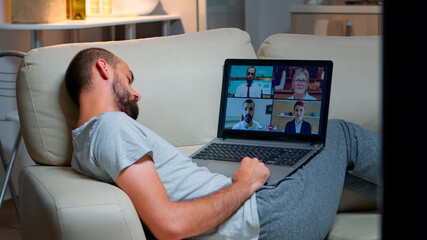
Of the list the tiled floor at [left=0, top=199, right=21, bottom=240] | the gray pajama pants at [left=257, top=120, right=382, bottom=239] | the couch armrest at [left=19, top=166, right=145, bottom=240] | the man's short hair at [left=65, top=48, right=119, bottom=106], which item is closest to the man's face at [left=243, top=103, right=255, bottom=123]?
the gray pajama pants at [left=257, top=120, right=382, bottom=239]

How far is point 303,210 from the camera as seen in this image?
4.26 feet

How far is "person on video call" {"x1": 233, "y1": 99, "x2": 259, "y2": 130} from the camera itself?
1696 mm

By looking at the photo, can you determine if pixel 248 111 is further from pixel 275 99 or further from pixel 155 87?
pixel 155 87

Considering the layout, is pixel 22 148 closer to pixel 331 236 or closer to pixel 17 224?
pixel 17 224

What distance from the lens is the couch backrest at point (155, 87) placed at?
1.43m

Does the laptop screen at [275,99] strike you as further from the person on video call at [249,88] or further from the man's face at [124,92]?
the man's face at [124,92]

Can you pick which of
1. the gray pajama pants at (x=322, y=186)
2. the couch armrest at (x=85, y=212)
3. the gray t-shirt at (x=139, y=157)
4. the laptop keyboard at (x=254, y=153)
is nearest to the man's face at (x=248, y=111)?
the laptop keyboard at (x=254, y=153)

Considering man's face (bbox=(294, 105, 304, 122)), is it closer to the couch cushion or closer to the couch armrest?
the couch cushion

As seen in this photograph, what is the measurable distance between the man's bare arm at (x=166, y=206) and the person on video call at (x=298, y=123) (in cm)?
47

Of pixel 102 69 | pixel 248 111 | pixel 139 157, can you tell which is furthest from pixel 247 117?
pixel 139 157

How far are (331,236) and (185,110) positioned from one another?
563 mm

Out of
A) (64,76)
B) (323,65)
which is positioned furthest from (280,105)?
(64,76)

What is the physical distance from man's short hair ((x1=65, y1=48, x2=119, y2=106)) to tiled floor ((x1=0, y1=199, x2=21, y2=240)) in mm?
1215

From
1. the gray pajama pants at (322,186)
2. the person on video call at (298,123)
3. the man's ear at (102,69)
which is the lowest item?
the gray pajama pants at (322,186)
